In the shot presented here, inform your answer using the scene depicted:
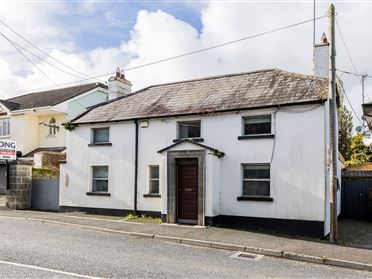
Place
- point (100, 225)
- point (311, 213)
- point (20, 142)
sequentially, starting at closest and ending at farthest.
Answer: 1. point (311, 213)
2. point (100, 225)
3. point (20, 142)

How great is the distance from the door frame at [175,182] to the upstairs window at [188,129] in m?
1.11

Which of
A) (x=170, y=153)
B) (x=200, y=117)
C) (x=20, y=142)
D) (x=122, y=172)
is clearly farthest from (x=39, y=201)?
(x=20, y=142)

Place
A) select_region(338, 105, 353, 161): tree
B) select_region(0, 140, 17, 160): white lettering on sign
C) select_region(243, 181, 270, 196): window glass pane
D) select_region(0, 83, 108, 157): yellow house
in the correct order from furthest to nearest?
select_region(338, 105, 353, 161): tree
select_region(0, 83, 108, 157): yellow house
select_region(0, 140, 17, 160): white lettering on sign
select_region(243, 181, 270, 196): window glass pane

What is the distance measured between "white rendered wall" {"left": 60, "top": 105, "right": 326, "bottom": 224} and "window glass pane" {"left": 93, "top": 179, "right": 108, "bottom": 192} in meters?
0.39

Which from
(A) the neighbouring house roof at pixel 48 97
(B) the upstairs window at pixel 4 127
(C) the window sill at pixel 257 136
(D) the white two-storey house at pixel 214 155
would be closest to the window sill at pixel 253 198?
(D) the white two-storey house at pixel 214 155

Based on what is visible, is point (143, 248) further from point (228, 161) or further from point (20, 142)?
point (20, 142)

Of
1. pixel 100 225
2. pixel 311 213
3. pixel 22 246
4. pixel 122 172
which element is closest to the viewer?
pixel 22 246

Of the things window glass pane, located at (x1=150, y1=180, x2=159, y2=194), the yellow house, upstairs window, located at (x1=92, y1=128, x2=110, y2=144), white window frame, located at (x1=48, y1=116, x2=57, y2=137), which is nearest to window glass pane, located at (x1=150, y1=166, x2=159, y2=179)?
window glass pane, located at (x1=150, y1=180, x2=159, y2=194)

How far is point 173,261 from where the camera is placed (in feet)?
29.3

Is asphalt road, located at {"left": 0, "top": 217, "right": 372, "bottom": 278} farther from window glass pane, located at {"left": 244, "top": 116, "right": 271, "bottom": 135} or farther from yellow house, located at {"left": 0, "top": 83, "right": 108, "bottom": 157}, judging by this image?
yellow house, located at {"left": 0, "top": 83, "right": 108, "bottom": 157}

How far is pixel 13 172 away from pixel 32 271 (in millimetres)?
13259

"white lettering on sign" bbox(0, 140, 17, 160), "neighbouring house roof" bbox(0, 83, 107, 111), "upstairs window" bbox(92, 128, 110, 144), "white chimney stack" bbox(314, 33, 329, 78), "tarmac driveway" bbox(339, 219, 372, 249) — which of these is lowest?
"tarmac driveway" bbox(339, 219, 372, 249)

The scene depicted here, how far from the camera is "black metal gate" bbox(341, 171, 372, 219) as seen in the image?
18.3 m

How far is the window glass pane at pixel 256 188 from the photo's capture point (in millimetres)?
13898
